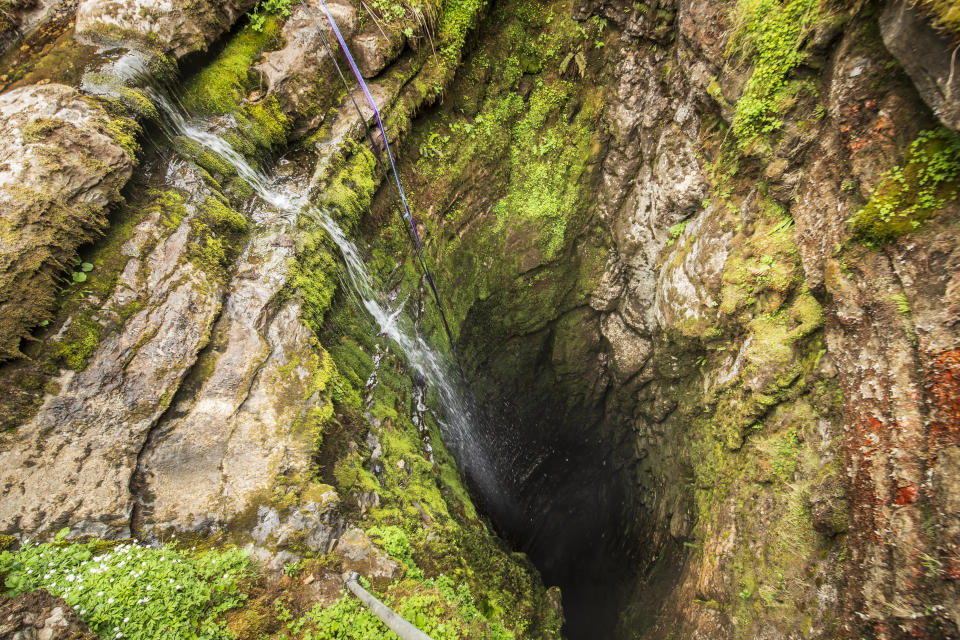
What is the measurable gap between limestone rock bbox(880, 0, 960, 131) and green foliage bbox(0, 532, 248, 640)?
20.4 ft

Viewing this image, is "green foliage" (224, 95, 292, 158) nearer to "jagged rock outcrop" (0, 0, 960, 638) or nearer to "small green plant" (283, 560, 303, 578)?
"jagged rock outcrop" (0, 0, 960, 638)

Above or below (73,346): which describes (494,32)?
above

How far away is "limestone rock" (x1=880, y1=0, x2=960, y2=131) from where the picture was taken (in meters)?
2.40

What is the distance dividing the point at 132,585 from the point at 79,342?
2.11 meters

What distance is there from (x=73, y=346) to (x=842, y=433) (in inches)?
273

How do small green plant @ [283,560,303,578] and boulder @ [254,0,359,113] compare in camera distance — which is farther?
boulder @ [254,0,359,113]

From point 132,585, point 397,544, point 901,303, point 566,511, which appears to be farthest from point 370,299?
point 566,511

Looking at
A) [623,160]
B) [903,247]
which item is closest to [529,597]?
[903,247]

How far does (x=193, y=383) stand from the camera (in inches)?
143

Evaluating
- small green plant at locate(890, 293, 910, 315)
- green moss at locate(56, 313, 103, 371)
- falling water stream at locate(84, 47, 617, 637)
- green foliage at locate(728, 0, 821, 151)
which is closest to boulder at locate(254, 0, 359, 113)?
falling water stream at locate(84, 47, 617, 637)

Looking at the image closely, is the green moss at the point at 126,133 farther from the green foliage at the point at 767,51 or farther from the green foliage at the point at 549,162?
the green foliage at the point at 767,51

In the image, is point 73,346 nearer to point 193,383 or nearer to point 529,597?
point 193,383

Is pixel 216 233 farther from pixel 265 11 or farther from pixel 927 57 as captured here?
pixel 927 57

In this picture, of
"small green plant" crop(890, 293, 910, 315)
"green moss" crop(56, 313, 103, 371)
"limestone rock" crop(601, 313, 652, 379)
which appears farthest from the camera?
"limestone rock" crop(601, 313, 652, 379)
